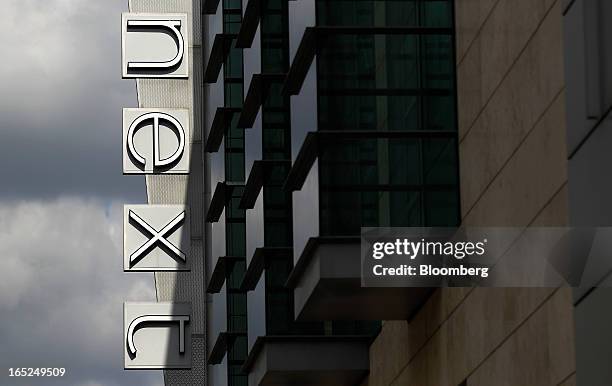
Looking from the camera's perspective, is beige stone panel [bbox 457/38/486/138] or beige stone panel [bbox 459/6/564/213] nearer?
beige stone panel [bbox 459/6/564/213]

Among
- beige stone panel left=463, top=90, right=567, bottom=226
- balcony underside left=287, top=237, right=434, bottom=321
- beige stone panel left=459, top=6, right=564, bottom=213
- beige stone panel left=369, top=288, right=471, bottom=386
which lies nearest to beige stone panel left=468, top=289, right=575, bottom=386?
beige stone panel left=463, top=90, right=567, bottom=226

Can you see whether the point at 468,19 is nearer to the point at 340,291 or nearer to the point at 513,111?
the point at 513,111

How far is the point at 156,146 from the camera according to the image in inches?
1577

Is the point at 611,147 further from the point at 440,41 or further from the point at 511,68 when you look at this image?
the point at 440,41

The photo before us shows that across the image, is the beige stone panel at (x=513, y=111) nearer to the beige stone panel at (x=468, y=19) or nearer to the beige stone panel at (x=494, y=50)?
the beige stone panel at (x=494, y=50)

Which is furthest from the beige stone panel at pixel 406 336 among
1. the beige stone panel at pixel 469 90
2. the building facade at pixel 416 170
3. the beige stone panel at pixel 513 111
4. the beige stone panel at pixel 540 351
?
the beige stone panel at pixel 469 90

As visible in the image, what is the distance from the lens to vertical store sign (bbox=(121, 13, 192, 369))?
1564 inches

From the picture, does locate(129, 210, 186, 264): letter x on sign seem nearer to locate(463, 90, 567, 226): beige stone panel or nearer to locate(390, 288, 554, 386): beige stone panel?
locate(390, 288, 554, 386): beige stone panel

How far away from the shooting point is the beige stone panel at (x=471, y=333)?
60.0 feet

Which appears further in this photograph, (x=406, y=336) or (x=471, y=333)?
(x=406, y=336)

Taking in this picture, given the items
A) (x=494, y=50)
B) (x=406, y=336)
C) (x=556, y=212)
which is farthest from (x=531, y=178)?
(x=406, y=336)

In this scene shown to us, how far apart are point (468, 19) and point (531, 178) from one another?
141 inches

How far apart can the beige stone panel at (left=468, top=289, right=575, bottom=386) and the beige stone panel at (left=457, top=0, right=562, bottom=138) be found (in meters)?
2.21

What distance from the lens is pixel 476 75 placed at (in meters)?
20.5
